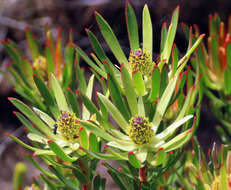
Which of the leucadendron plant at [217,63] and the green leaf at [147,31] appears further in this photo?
the leucadendron plant at [217,63]

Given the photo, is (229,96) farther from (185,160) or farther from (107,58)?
(107,58)

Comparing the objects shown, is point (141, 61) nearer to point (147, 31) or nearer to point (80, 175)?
point (147, 31)

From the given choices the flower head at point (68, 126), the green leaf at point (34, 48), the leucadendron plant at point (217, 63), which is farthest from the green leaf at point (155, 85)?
the green leaf at point (34, 48)

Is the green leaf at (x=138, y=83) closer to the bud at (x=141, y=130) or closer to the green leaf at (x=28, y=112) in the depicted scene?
the bud at (x=141, y=130)

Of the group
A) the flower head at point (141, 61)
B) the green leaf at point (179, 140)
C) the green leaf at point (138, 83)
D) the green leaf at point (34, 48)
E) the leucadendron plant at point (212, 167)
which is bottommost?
the leucadendron plant at point (212, 167)

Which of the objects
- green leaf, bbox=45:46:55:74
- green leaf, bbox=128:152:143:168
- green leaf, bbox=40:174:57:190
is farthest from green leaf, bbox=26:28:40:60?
green leaf, bbox=128:152:143:168

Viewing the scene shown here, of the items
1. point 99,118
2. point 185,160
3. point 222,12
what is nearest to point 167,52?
point 99,118

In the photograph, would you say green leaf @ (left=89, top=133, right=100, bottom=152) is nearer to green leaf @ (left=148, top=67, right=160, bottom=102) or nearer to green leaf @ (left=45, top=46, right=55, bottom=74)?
green leaf @ (left=148, top=67, right=160, bottom=102)

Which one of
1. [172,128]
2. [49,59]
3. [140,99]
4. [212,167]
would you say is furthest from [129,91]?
[49,59]
